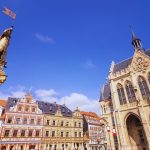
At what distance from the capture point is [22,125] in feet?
113

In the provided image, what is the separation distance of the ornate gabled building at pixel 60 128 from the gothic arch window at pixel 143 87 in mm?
20742

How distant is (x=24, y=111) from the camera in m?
35.9

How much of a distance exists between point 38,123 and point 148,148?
23770 mm

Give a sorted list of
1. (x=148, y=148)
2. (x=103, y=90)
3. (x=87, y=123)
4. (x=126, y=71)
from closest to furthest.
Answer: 1. (x=148, y=148)
2. (x=126, y=71)
3. (x=103, y=90)
4. (x=87, y=123)

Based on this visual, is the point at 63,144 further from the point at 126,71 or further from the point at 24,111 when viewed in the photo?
the point at 126,71

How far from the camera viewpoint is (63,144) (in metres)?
39.0

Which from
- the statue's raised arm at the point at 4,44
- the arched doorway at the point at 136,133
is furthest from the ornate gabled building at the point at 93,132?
the statue's raised arm at the point at 4,44

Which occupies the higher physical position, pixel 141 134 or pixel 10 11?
pixel 10 11

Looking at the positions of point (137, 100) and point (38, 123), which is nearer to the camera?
point (137, 100)

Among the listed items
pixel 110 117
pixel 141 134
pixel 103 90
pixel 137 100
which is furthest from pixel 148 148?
pixel 103 90

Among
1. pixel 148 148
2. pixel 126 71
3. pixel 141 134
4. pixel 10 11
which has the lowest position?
pixel 148 148

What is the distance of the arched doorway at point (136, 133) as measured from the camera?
30.1 metres

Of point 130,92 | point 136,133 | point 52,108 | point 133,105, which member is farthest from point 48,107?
point 136,133

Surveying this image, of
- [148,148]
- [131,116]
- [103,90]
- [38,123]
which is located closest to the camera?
[148,148]
